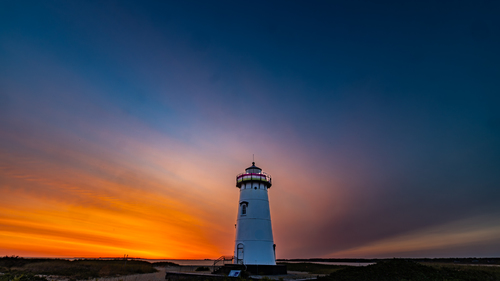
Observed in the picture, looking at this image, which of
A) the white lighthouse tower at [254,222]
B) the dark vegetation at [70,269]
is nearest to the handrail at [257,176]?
the white lighthouse tower at [254,222]

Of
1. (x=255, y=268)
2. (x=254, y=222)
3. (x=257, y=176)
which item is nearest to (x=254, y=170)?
(x=257, y=176)

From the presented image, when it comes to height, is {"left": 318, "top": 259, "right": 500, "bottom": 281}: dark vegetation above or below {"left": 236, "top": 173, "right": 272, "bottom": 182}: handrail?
below

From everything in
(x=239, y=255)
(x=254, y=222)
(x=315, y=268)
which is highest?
(x=254, y=222)

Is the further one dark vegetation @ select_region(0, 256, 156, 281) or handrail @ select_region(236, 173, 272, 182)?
handrail @ select_region(236, 173, 272, 182)

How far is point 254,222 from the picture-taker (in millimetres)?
31344

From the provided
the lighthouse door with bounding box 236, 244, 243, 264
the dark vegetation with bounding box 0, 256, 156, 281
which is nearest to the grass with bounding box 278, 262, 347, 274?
the lighthouse door with bounding box 236, 244, 243, 264

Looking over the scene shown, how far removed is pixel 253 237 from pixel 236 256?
117 inches

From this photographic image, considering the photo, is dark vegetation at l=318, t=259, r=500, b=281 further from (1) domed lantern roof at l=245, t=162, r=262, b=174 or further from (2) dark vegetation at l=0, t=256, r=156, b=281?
(2) dark vegetation at l=0, t=256, r=156, b=281

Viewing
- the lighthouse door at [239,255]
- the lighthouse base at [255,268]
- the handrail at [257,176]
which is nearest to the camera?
the lighthouse base at [255,268]

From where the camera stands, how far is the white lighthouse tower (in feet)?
99.3

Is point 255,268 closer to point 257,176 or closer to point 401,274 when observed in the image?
point 257,176

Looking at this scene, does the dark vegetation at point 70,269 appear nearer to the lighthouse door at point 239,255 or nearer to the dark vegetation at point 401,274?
the lighthouse door at point 239,255

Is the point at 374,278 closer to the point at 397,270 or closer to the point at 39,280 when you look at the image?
the point at 397,270

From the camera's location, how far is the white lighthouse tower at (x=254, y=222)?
30266 mm
